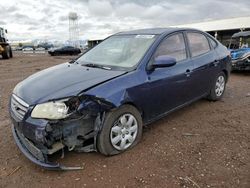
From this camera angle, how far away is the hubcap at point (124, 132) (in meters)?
3.27

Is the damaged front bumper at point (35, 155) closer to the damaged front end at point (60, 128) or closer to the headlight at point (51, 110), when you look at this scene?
the damaged front end at point (60, 128)

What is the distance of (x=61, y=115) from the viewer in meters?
2.84

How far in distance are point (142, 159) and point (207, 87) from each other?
8.31 ft

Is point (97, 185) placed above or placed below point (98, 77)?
below

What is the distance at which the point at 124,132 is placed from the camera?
3.38m

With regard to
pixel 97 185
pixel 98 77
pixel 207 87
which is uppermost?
pixel 98 77

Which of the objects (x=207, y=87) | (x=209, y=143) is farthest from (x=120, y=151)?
(x=207, y=87)

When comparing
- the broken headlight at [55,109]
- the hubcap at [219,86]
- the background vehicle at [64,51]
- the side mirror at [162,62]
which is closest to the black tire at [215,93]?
the hubcap at [219,86]

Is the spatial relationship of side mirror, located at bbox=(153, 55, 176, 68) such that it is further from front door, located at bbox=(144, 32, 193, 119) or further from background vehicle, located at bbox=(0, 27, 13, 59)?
background vehicle, located at bbox=(0, 27, 13, 59)

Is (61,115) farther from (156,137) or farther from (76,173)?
(156,137)

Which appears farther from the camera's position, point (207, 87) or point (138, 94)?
point (207, 87)

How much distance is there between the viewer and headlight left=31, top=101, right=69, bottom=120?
2.83 meters

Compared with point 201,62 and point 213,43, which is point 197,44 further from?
point 213,43

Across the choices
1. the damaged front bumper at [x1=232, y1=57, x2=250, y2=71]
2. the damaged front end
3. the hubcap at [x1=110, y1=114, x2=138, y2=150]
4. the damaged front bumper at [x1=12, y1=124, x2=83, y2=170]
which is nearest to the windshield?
the hubcap at [x1=110, y1=114, x2=138, y2=150]
